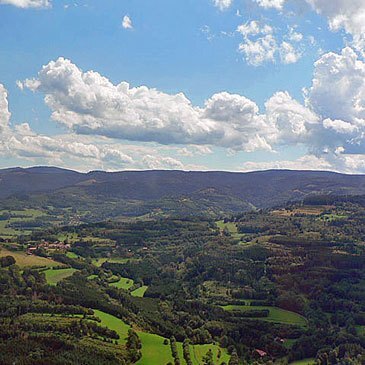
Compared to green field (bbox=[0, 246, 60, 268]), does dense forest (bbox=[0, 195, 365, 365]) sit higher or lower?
lower

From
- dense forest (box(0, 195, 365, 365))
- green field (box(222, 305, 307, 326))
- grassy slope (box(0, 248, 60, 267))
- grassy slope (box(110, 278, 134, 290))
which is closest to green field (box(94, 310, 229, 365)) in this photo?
dense forest (box(0, 195, 365, 365))

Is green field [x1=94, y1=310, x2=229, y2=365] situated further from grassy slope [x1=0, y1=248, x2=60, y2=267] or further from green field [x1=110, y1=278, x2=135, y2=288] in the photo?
grassy slope [x1=0, y1=248, x2=60, y2=267]

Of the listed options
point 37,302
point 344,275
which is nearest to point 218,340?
point 37,302

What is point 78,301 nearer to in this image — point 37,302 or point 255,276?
point 37,302

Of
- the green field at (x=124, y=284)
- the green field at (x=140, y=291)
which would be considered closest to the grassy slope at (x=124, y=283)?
the green field at (x=124, y=284)

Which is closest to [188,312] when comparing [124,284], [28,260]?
[124,284]

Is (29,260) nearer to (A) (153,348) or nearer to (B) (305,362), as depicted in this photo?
(A) (153,348)

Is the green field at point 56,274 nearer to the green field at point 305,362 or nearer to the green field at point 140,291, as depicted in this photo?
the green field at point 140,291
